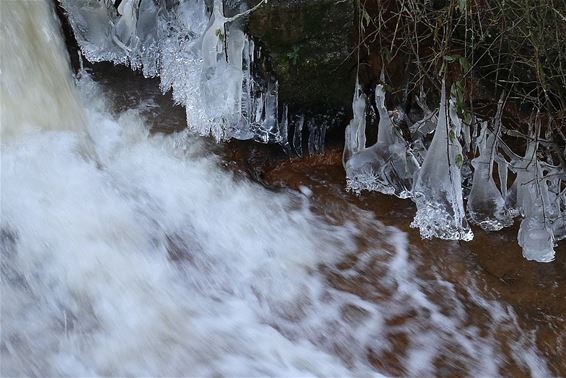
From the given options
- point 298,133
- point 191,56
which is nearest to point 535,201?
point 298,133

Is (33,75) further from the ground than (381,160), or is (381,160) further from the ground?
(33,75)

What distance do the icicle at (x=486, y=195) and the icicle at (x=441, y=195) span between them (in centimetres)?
9

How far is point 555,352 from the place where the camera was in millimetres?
2598

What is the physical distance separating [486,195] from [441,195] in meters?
Result: 0.19

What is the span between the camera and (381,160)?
3.21 metres

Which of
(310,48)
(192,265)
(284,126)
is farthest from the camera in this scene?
(284,126)

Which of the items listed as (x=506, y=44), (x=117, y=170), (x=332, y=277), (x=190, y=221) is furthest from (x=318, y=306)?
(x=506, y=44)

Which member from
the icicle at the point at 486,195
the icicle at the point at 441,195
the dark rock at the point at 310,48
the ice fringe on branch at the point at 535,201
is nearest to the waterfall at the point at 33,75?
the dark rock at the point at 310,48

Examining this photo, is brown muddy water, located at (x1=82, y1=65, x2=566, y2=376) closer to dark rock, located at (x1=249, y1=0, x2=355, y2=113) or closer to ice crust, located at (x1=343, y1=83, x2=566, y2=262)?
ice crust, located at (x1=343, y1=83, x2=566, y2=262)

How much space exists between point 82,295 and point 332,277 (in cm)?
89

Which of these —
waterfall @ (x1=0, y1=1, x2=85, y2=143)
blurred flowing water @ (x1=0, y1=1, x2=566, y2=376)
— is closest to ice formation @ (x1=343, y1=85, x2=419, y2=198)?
blurred flowing water @ (x1=0, y1=1, x2=566, y2=376)

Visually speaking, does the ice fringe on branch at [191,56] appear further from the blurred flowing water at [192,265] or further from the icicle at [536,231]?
the icicle at [536,231]

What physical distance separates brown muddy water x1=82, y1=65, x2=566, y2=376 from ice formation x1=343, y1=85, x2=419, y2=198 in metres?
0.05

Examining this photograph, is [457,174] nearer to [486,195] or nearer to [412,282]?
[486,195]
